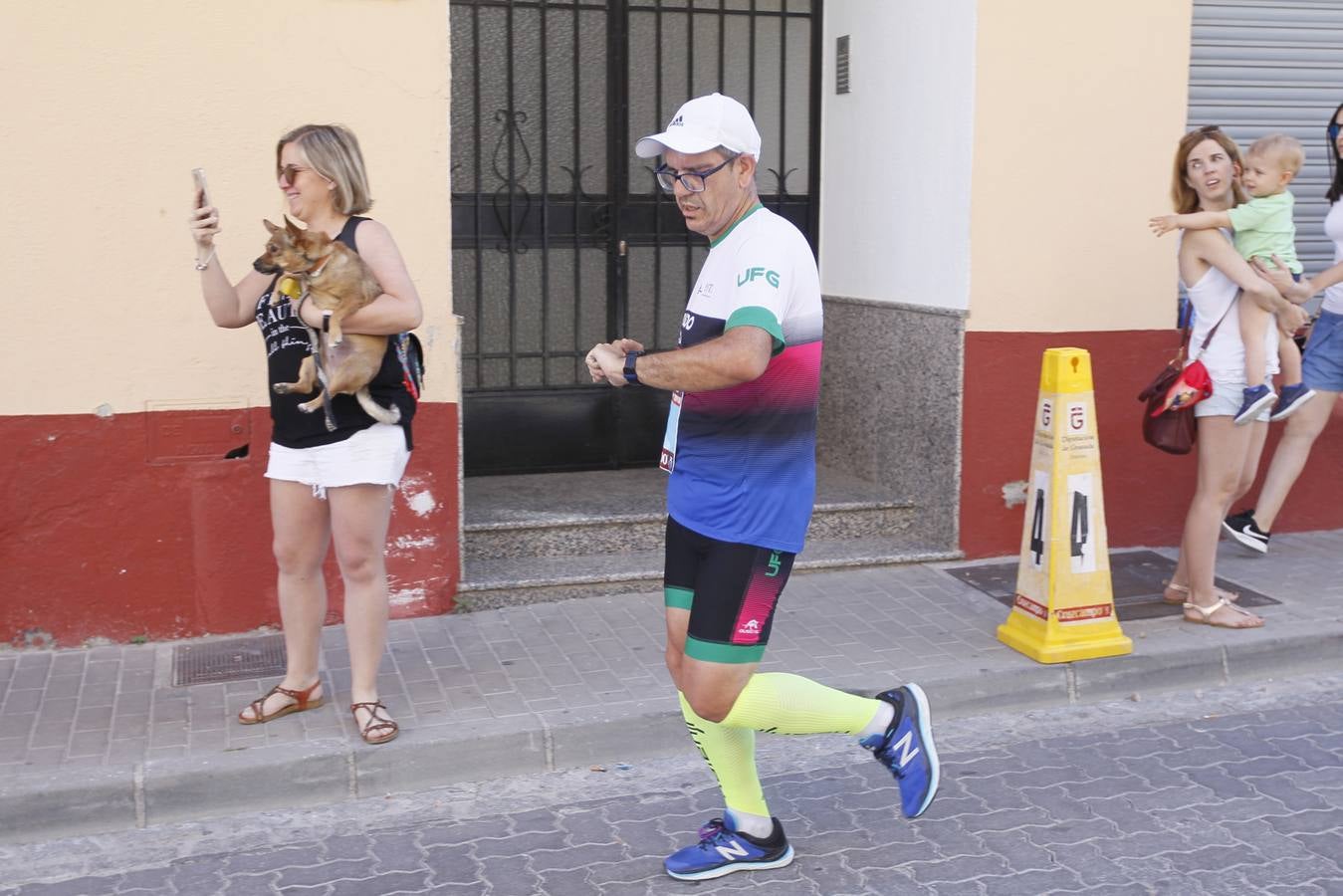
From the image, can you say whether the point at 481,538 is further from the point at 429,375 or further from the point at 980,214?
the point at 980,214

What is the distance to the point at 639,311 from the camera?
783 centimetres

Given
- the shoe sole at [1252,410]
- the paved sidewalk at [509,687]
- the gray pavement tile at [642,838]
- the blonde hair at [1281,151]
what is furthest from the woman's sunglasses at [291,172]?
the blonde hair at [1281,151]

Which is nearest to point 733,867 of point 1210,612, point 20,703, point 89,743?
point 89,743

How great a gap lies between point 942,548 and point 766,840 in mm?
3140

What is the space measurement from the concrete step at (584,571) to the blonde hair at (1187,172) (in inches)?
77.1

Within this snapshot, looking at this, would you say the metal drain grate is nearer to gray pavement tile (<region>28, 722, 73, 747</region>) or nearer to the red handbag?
gray pavement tile (<region>28, 722, 73, 747</region>)

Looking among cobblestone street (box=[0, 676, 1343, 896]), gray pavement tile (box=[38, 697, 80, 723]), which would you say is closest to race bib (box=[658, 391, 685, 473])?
cobblestone street (box=[0, 676, 1343, 896])

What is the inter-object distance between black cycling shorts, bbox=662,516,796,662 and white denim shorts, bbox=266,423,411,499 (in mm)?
1290

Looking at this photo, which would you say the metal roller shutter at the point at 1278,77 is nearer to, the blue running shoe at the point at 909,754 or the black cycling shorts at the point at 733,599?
the blue running shoe at the point at 909,754

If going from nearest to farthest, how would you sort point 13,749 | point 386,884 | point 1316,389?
point 386,884
point 13,749
point 1316,389

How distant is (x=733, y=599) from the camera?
3859mm

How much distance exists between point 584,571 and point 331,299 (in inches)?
94.1

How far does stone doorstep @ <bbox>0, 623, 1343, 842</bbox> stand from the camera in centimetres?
452

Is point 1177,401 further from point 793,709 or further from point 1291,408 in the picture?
point 793,709
